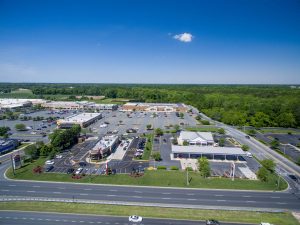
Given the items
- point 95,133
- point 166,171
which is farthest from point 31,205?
point 95,133

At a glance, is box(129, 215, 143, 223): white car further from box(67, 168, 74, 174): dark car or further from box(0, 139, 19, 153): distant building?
box(0, 139, 19, 153): distant building

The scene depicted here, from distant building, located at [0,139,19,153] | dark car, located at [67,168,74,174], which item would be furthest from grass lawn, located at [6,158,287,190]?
distant building, located at [0,139,19,153]

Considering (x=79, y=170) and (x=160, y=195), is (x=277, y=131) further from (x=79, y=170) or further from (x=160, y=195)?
(x=79, y=170)

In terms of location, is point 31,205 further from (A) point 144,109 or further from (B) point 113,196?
(A) point 144,109

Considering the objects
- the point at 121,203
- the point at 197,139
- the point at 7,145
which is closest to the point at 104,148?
the point at 121,203

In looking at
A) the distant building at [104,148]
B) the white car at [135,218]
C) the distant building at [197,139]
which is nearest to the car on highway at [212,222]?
the white car at [135,218]

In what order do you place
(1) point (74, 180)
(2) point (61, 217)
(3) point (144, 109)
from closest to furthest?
(2) point (61, 217)
(1) point (74, 180)
(3) point (144, 109)
